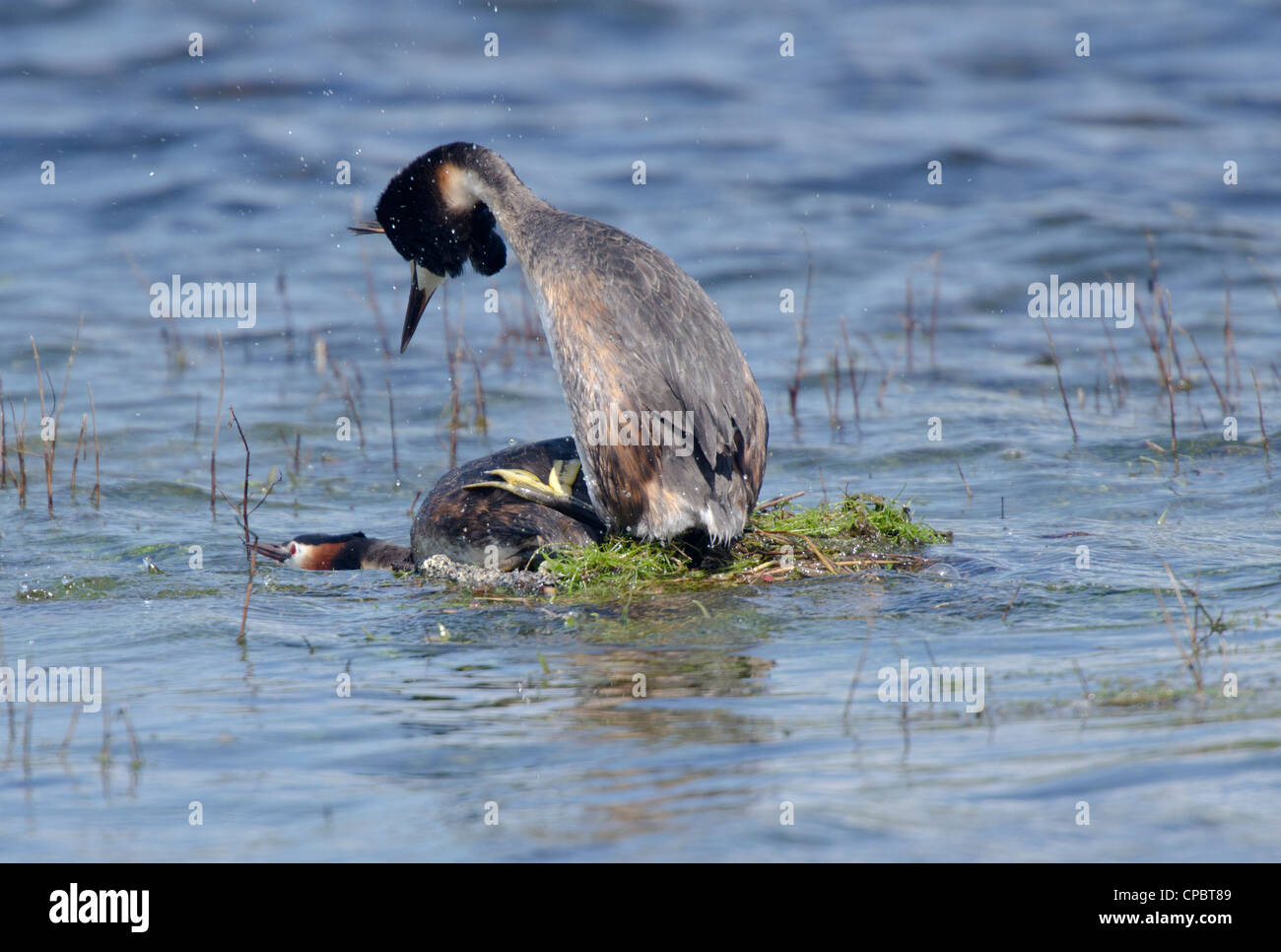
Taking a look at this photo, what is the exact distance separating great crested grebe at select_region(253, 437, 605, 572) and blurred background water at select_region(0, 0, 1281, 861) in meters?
0.30

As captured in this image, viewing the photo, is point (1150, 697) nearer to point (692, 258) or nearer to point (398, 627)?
point (398, 627)

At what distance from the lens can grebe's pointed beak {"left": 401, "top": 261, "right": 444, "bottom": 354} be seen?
8500 millimetres

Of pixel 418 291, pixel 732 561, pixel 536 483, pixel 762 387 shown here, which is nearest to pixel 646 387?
pixel 732 561

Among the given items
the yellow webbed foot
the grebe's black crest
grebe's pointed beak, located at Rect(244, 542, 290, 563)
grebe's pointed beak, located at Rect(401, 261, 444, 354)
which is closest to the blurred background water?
grebe's pointed beak, located at Rect(244, 542, 290, 563)

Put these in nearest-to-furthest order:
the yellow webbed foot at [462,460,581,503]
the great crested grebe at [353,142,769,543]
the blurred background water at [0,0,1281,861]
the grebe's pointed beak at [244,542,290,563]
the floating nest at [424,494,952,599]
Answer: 1. the blurred background water at [0,0,1281,861]
2. the great crested grebe at [353,142,769,543]
3. the floating nest at [424,494,952,599]
4. the yellow webbed foot at [462,460,581,503]
5. the grebe's pointed beak at [244,542,290,563]

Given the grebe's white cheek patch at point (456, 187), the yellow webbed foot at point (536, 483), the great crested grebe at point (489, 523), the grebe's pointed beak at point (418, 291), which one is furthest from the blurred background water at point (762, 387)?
the grebe's white cheek patch at point (456, 187)

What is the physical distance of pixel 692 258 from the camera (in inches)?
615

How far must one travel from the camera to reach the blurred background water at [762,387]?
13.8 feet

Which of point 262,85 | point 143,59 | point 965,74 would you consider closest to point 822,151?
point 965,74

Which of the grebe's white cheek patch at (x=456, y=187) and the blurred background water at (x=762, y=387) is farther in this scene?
the grebe's white cheek patch at (x=456, y=187)

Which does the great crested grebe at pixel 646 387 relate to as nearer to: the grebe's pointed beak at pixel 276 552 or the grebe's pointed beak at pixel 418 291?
the grebe's pointed beak at pixel 418 291

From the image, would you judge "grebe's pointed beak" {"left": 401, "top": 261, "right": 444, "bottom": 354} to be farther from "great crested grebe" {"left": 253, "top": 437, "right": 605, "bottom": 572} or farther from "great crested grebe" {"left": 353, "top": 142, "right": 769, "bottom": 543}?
"great crested grebe" {"left": 353, "top": 142, "right": 769, "bottom": 543}

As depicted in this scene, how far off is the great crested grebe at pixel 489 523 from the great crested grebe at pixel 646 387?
0.77ft

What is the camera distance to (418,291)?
857 centimetres
